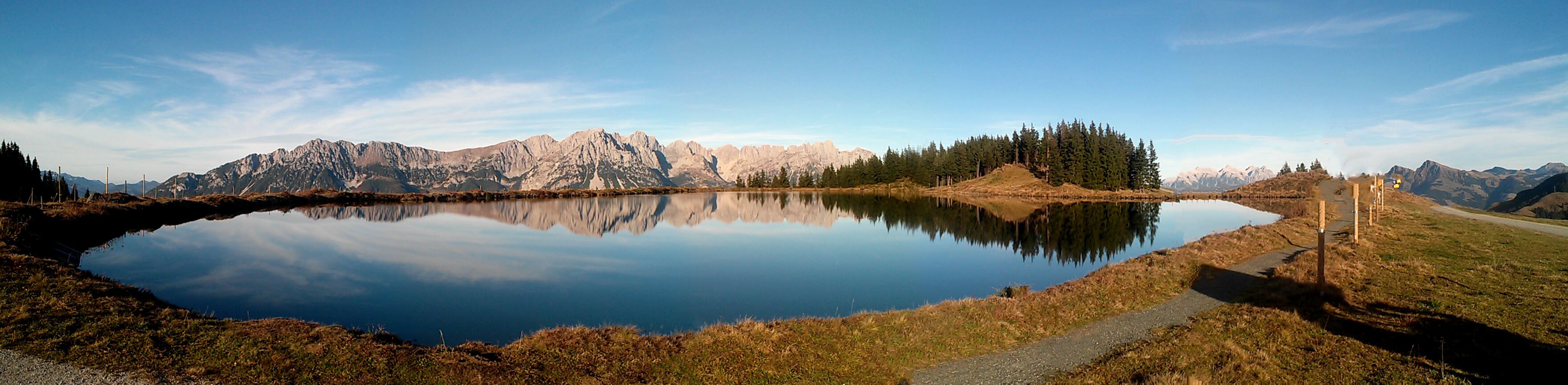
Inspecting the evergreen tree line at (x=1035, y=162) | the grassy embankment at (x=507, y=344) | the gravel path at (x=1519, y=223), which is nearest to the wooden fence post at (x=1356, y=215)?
the gravel path at (x=1519, y=223)

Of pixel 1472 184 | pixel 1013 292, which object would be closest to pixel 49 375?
pixel 1013 292

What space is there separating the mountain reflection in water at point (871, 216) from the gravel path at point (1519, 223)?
15756mm

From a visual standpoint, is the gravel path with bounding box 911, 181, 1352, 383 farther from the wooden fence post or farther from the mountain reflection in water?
the mountain reflection in water

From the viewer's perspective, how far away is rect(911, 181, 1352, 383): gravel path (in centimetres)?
984

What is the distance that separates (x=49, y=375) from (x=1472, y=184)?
266 m

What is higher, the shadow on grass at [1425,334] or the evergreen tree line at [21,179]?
the evergreen tree line at [21,179]

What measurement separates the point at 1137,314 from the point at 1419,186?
24481cm

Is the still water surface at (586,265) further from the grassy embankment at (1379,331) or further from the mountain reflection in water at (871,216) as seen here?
the grassy embankment at (1379,331)

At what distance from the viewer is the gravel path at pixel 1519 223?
27281 millimetres

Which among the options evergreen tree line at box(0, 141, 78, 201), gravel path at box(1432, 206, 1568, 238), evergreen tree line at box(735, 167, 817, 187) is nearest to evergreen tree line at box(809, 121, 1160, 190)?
evergreen tree line at box(735, 167, 817, 187)

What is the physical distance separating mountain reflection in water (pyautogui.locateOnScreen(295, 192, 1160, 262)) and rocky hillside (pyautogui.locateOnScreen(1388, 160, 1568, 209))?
133 m

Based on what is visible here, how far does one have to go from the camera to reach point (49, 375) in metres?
8.13

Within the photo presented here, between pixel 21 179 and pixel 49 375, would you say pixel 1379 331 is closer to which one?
pixel 49 375

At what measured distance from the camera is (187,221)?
40.2 meters
